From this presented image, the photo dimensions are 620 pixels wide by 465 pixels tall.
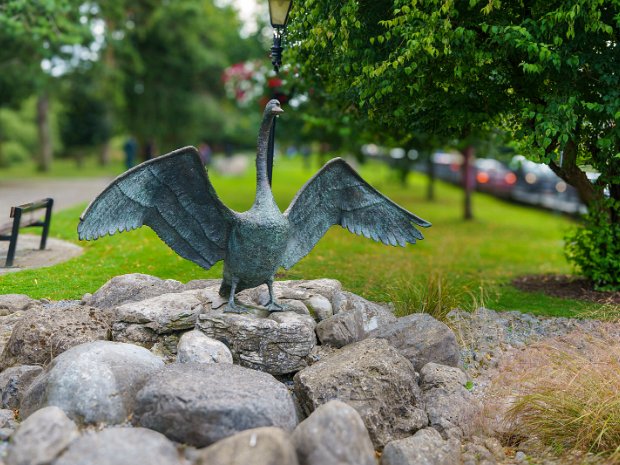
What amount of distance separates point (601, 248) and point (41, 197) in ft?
47.9

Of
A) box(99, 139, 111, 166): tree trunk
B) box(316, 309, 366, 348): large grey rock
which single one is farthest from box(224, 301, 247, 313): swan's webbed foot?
box(99, 139, 111, 166): tree trunk

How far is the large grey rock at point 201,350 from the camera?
20.5ft

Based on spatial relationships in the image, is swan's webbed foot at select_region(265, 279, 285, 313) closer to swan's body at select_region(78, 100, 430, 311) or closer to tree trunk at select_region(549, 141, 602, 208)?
swan's body at select_region(78, 100, 430, 311)

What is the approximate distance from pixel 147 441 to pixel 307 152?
85.8 feet

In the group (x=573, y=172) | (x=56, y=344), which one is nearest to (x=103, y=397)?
(x=56, y=344)

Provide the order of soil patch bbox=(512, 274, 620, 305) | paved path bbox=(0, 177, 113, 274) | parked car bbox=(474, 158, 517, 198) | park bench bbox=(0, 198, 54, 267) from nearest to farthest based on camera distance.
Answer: park bench bbox=(0, 198, 54, 267)
soil patch bbox=(512, 274, 620, 305)
paved path bbox=(0, 177, 113, 274)
parked car bbox=(474, 158, 517, 198)

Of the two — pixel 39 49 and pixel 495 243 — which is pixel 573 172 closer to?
pixel 495 243

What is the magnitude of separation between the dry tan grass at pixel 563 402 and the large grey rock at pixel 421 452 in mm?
709

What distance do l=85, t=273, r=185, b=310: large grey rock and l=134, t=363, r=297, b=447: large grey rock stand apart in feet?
7.17

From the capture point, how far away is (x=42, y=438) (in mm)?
4863

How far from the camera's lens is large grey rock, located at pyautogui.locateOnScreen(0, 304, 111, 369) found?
6.44m

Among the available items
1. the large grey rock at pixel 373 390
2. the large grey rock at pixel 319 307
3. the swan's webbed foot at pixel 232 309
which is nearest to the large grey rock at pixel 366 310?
the large grey rock at pixel 319 307

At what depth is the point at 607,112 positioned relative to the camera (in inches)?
309

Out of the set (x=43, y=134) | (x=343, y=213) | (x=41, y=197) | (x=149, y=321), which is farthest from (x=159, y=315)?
(x=43, y=134)
